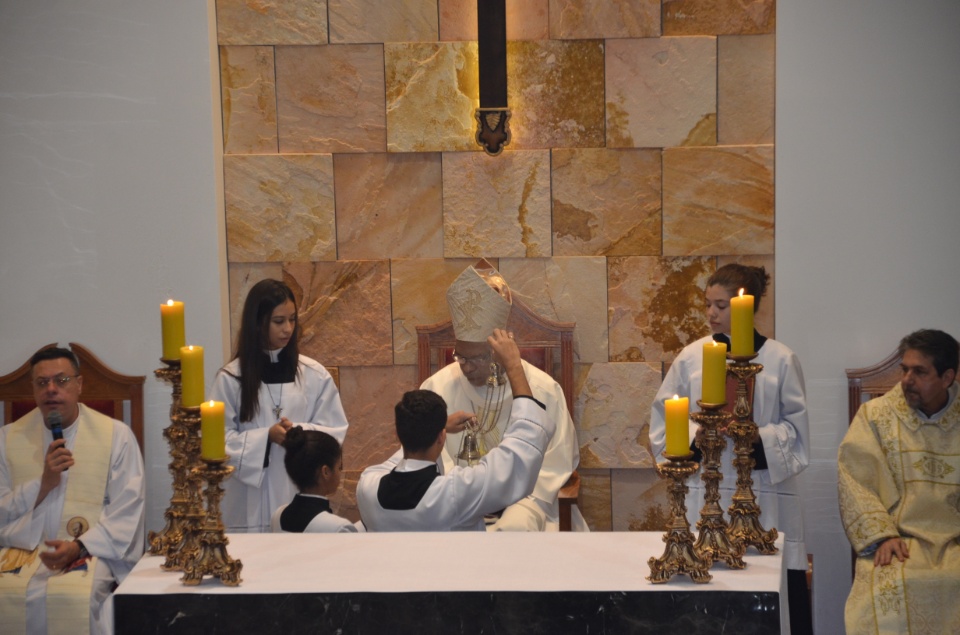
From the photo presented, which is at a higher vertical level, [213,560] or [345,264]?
[345,264]

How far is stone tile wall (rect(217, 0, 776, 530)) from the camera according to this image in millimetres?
5984

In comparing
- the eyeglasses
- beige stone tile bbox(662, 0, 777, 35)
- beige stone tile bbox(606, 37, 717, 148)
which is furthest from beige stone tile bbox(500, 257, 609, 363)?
the eyeglasses

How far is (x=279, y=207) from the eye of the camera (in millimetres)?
6125

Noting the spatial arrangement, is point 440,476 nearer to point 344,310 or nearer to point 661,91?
point 344,310

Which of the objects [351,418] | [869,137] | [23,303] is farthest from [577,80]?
[23,303]

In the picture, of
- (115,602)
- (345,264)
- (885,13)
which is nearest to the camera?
(115,602)

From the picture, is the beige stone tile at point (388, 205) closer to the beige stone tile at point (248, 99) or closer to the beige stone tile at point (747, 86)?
the beige stone tile at point (248, 99)

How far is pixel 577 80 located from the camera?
6.01 metres

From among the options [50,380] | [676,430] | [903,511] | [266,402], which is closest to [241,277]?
[266,402]

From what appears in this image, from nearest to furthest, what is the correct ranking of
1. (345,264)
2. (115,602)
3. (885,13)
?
(115,602)
(885,13)
(345,264)

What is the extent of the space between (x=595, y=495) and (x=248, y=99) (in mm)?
2930

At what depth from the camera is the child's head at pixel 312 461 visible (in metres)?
3.95

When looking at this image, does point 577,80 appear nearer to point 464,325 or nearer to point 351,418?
point 464,325

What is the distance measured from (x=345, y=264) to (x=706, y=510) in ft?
11.6
